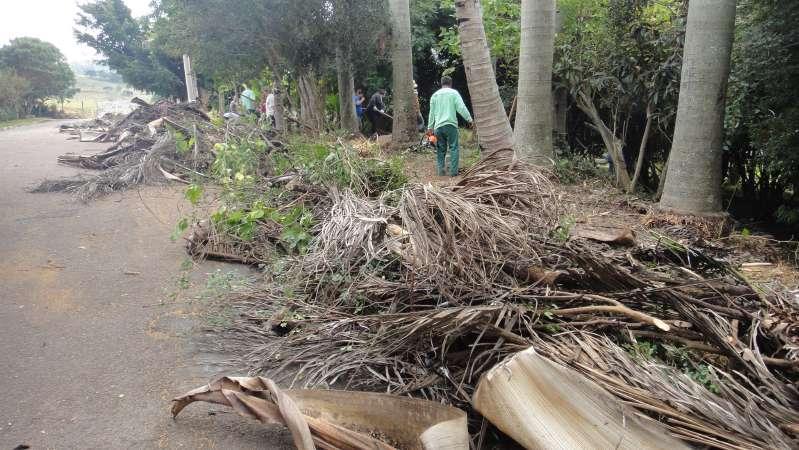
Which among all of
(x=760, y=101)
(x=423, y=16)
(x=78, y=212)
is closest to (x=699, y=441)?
(x=760, y=101)

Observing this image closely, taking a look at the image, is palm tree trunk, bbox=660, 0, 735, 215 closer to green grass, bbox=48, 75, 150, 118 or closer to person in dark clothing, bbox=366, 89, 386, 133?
person in dark clothing, bbox=366, 89, 386, 133

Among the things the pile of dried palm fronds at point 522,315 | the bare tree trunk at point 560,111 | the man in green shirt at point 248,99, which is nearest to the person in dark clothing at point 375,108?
the man in green shirt at point 248,99

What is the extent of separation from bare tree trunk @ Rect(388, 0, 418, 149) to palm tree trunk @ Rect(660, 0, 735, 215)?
6.75 m

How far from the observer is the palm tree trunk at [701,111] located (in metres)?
6.70

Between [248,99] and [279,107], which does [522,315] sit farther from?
[248,99]

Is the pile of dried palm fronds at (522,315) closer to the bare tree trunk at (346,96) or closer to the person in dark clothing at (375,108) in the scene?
the bare tree trunk at (346,96)

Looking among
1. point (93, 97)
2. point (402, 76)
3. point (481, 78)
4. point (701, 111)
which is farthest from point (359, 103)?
point (93, 97)

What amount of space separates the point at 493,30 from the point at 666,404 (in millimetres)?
10737

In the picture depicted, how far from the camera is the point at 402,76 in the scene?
42.0 ft

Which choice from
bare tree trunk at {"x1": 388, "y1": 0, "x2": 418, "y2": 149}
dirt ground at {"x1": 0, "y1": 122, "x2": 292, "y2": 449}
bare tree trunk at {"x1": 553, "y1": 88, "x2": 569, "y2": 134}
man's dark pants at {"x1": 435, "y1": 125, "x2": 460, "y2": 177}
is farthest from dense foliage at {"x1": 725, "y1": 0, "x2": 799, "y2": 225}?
dirt ground at {"x1": 0, "y1": 122, "x2": 292, "y2": 449}

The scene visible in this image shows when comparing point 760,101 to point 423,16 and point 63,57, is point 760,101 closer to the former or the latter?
point 423,16

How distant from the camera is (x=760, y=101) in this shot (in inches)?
293

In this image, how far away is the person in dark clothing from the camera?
55.3 ft

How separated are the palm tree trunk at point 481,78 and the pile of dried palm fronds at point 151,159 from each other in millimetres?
3382
